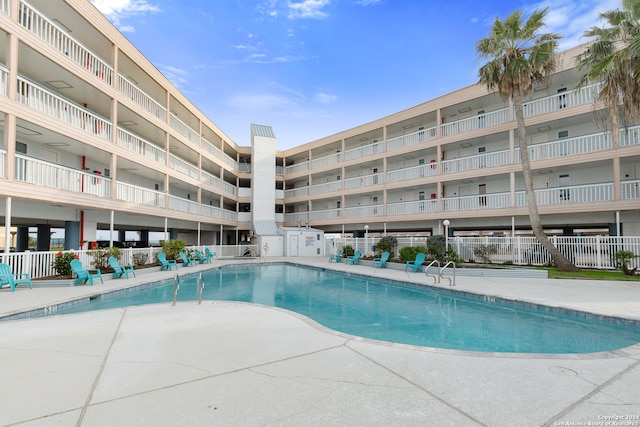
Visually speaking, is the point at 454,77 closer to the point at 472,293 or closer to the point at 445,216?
the point at 445,216

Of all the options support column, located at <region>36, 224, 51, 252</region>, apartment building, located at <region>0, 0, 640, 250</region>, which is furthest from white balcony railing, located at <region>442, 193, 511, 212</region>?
support column, located at <region>36, 224, 51, 252</region>

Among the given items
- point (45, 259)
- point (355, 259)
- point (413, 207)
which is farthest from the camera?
point (413, 207)

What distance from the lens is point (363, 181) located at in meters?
30.7

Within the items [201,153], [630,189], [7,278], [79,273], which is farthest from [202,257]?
[630,189]

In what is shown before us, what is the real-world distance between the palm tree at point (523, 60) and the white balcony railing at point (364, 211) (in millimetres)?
12783

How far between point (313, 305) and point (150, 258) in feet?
42.8

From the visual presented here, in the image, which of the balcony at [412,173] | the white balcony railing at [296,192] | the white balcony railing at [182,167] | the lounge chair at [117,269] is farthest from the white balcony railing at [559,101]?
the lounge chair at [117,269]

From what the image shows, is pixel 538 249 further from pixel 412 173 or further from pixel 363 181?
pixel 363 181

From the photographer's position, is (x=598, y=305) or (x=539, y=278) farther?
(x=539, y=278)

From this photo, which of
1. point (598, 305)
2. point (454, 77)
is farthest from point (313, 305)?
point (454, 77)

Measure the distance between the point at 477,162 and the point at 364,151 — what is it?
35.2 feet

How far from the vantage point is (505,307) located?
9.78 m

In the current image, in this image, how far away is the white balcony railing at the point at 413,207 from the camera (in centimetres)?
2485

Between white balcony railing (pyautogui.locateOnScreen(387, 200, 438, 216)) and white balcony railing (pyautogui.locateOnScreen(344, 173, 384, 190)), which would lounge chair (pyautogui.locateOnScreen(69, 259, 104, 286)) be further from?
white balcony railing (pyautogui.locateOnScreen(344, 173, 384, 190))
